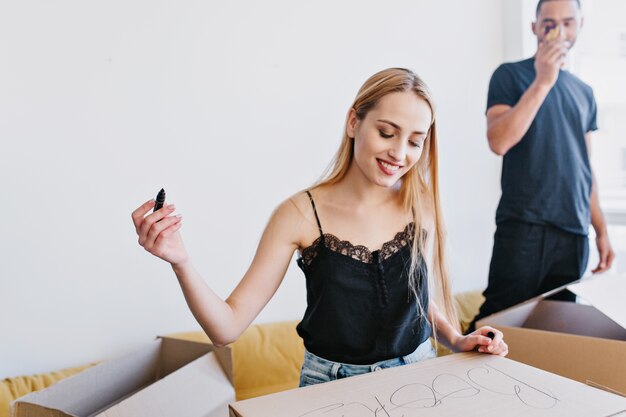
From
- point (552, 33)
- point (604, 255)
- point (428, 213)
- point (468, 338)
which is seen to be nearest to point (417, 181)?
point (428, 213)

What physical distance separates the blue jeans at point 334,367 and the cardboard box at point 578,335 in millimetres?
238

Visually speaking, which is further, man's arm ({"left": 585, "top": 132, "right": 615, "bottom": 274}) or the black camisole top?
man's arm ({"left": 585, "top": 132, "right": 615, "bottom": 274})

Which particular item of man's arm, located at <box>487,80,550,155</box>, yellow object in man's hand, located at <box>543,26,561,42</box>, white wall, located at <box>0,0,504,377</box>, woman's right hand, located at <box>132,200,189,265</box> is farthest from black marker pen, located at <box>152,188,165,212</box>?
yellow object in man's hand, located at <box>543,26,561,42</box>

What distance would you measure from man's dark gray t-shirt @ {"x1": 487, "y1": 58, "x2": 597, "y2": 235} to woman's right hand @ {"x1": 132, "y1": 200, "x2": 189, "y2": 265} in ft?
3.61

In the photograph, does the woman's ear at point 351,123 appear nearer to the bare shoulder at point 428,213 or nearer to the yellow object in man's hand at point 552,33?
the bare shoulder at point 428,213

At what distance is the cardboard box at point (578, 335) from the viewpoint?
103 centimetres

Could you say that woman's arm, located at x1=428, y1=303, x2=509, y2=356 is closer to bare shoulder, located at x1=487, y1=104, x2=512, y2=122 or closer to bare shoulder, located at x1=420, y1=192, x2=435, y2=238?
bare shoulder, located at x1=420, y1=192, x2=435, y2=238

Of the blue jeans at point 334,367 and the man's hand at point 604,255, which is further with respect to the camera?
the man's hand at point 604,255

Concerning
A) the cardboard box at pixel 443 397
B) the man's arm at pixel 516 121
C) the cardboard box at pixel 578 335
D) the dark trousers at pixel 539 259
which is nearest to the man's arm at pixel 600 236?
the dark trousers at pixel 539 259

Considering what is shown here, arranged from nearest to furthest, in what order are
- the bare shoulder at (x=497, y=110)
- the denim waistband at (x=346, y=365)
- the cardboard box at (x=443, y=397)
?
the cardboard box at (x=443, y=397), the denim waistband at (x=346, y=365), the bare shoulder at (x=497, y=110)

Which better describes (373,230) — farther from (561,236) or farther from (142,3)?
(142,3)

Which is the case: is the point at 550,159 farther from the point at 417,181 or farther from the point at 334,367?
the point at 334,367

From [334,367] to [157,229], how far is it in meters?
0.38

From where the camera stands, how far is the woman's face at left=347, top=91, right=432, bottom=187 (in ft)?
3.25
